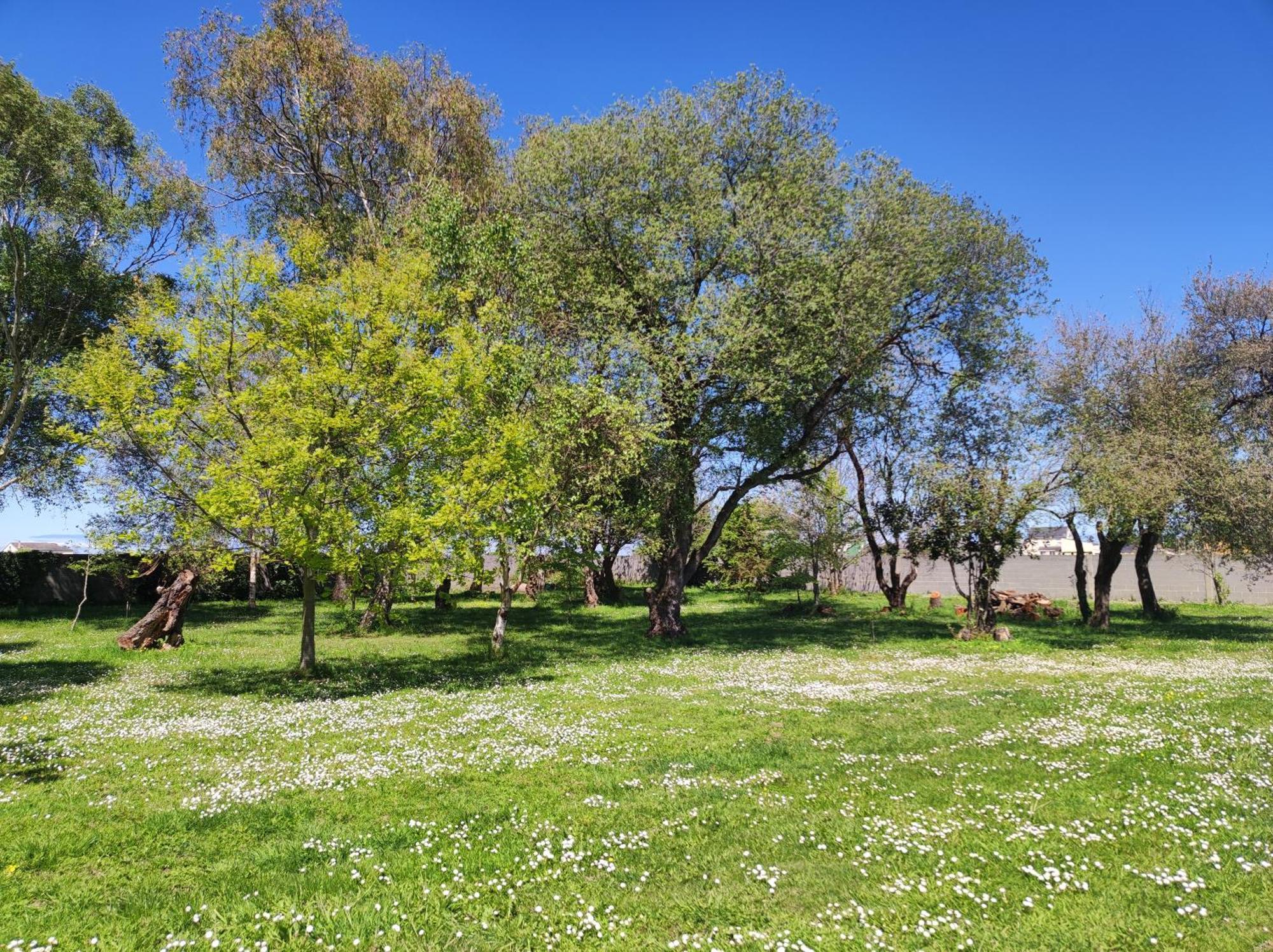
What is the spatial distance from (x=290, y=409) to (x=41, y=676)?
941 centimetres

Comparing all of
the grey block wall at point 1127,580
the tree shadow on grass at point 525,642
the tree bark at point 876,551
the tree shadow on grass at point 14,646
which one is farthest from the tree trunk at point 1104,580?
the tree shadow on grass at point 14,646

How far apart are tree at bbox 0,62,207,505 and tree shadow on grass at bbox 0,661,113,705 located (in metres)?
11.4

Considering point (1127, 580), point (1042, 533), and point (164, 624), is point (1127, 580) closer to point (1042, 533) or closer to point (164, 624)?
point (1042, 533)

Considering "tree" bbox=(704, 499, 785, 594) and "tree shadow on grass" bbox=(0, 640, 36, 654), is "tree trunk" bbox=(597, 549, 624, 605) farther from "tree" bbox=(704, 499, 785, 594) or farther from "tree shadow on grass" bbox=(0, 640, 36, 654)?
"tree shadow on grass" bbox=(0, 640, 36, 654)

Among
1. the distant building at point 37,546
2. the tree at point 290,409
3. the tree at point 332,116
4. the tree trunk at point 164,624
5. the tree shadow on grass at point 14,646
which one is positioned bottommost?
the tree shadow on grass at point 14,646

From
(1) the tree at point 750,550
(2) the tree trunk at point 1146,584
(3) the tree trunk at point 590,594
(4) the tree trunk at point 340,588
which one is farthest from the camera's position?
(1) the tree at point 750,550

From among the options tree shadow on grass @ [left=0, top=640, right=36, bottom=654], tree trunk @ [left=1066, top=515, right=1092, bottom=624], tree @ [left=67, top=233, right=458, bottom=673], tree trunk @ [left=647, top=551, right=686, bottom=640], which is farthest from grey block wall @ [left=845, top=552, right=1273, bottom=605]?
tree shadow on grass @ [left=0, top=640, right=36, bottom=654]

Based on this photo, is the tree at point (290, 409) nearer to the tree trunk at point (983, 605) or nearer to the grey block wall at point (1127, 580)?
the tree trunk at point (983, 605)

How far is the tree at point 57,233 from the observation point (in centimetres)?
2453

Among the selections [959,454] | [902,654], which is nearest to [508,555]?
[902,654]

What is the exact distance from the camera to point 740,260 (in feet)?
79.7

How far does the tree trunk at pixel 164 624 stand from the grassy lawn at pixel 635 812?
4.62m

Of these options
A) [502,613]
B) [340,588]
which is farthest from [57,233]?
A: [502,613]

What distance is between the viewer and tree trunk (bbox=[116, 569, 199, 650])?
22.0 meters
